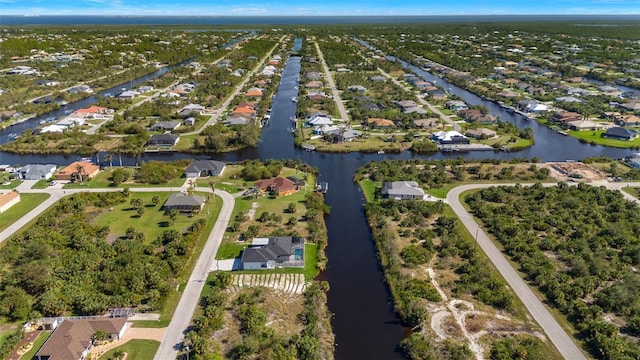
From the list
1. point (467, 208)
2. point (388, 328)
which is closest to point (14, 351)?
point (388, 328)

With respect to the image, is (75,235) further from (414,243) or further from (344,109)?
(344,109)

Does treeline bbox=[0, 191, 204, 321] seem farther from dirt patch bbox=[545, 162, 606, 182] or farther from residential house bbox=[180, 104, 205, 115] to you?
dirt patch bbox=[545, 162, 606, 182]

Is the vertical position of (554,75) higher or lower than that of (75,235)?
higher

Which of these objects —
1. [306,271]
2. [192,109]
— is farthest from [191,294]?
[192,109]

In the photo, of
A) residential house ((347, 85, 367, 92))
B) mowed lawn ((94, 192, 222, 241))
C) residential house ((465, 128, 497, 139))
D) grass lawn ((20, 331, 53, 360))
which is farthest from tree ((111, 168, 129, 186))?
residential house ((347, 85, 367, 92))

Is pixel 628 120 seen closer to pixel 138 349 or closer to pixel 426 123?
pixel 426 123
